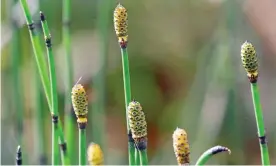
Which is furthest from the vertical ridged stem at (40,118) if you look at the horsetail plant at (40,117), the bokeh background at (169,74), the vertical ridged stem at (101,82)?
the bokeh background at (169,74)

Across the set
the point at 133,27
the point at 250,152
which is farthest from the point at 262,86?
the point at 133,27

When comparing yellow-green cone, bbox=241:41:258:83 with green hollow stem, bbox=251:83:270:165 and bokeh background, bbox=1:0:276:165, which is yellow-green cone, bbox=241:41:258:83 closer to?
green hollow stem, bbox=251:83:270:165

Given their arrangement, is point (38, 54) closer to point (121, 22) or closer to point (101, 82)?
point (121, 22)

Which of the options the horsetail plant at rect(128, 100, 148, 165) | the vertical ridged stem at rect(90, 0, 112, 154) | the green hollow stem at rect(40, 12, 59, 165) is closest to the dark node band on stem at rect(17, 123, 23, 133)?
the vertical ridged stem at rect(90, 0, 112, 154)

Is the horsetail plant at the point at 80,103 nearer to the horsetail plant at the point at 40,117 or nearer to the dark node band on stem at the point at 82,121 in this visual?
the dark node band on stem at the point at 82,121

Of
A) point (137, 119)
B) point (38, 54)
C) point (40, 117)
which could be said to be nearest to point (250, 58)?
point (137, 119)

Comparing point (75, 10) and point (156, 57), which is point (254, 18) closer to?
point (156, 57)
